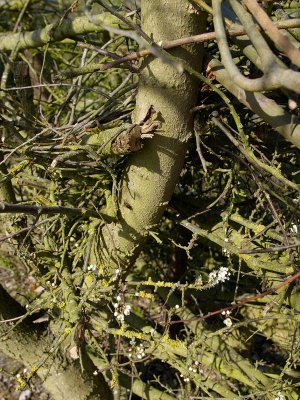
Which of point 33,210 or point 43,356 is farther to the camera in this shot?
point 43,356

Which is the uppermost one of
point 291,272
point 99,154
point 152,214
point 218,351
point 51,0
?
point 51,0

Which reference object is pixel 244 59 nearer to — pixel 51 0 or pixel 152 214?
pixel 152 214

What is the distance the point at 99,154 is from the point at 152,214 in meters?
0.34

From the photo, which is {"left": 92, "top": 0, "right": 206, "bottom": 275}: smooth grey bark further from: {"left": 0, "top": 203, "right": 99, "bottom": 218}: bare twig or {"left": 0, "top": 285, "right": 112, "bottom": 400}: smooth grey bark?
{"left": 0, "top": 285, "right": 112, "bottom": 400}: smooth grey bark

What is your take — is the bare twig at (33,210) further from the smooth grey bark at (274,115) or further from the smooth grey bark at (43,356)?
the smooth grey bark at (43,356)

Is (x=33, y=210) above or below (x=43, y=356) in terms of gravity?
above

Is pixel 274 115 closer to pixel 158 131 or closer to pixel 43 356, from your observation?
pixel 158 131

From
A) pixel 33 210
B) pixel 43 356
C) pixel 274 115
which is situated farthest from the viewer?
pixel 43 356

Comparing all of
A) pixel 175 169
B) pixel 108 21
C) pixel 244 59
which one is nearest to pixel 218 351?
pixel 175 169

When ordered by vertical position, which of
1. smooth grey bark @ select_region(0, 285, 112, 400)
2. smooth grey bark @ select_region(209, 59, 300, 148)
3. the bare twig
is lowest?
smooth grey bark @ select_region(0, 285, 112, 400)

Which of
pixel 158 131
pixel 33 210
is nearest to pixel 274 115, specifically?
pixel 158 131

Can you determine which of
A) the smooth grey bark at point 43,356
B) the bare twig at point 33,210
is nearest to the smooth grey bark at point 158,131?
the bare twig at point 33,210

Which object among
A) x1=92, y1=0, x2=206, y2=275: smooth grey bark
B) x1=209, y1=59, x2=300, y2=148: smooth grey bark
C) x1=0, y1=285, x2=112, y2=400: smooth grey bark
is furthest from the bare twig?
x1=0, y1=285, x2=112, y2=400: smooth grey bark

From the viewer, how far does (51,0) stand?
4336mm
